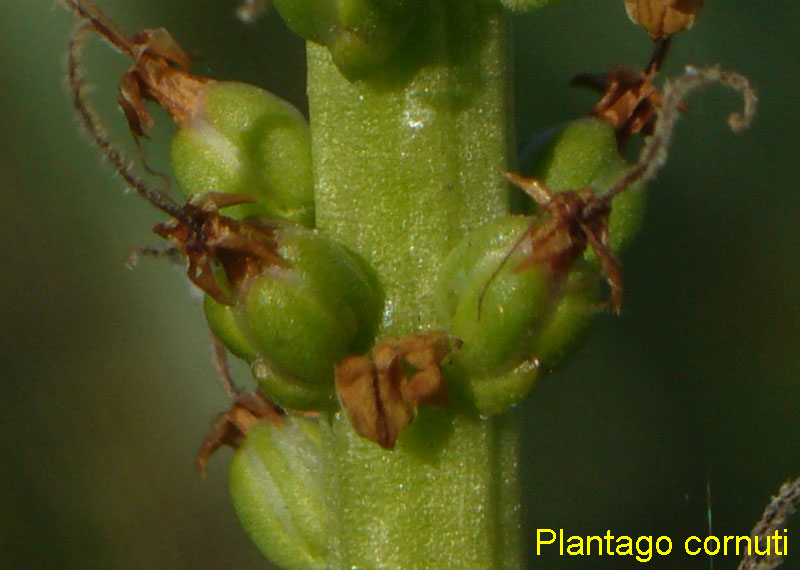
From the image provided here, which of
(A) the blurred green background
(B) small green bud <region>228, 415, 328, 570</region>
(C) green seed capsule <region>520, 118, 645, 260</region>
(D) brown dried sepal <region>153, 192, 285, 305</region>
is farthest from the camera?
(A) the blurred green background

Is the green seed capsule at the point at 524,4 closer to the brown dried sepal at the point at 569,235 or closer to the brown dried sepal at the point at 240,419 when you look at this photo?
the brown dried sepal at the point at 569,235

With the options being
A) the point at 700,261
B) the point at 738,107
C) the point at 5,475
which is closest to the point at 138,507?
the point at 5,475

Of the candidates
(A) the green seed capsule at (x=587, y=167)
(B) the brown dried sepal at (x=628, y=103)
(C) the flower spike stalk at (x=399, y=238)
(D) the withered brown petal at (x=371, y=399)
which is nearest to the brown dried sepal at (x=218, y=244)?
(C) the flower spike stalk at (x=399, y=238)

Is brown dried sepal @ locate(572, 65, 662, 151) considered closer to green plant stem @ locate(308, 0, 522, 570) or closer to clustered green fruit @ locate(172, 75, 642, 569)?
clustered green fruit @ locate(172, 75, 642, 569)

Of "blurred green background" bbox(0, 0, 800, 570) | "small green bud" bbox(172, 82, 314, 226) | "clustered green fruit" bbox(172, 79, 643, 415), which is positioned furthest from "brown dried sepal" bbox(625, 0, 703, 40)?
"blurred green background" bbox(0, 0, 800, 570)

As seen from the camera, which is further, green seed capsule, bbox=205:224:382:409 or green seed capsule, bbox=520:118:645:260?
green seed capsule, bbox=520:118:645:260

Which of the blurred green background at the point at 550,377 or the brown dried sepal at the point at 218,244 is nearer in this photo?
the brown dried sepal at the point at 218,244
